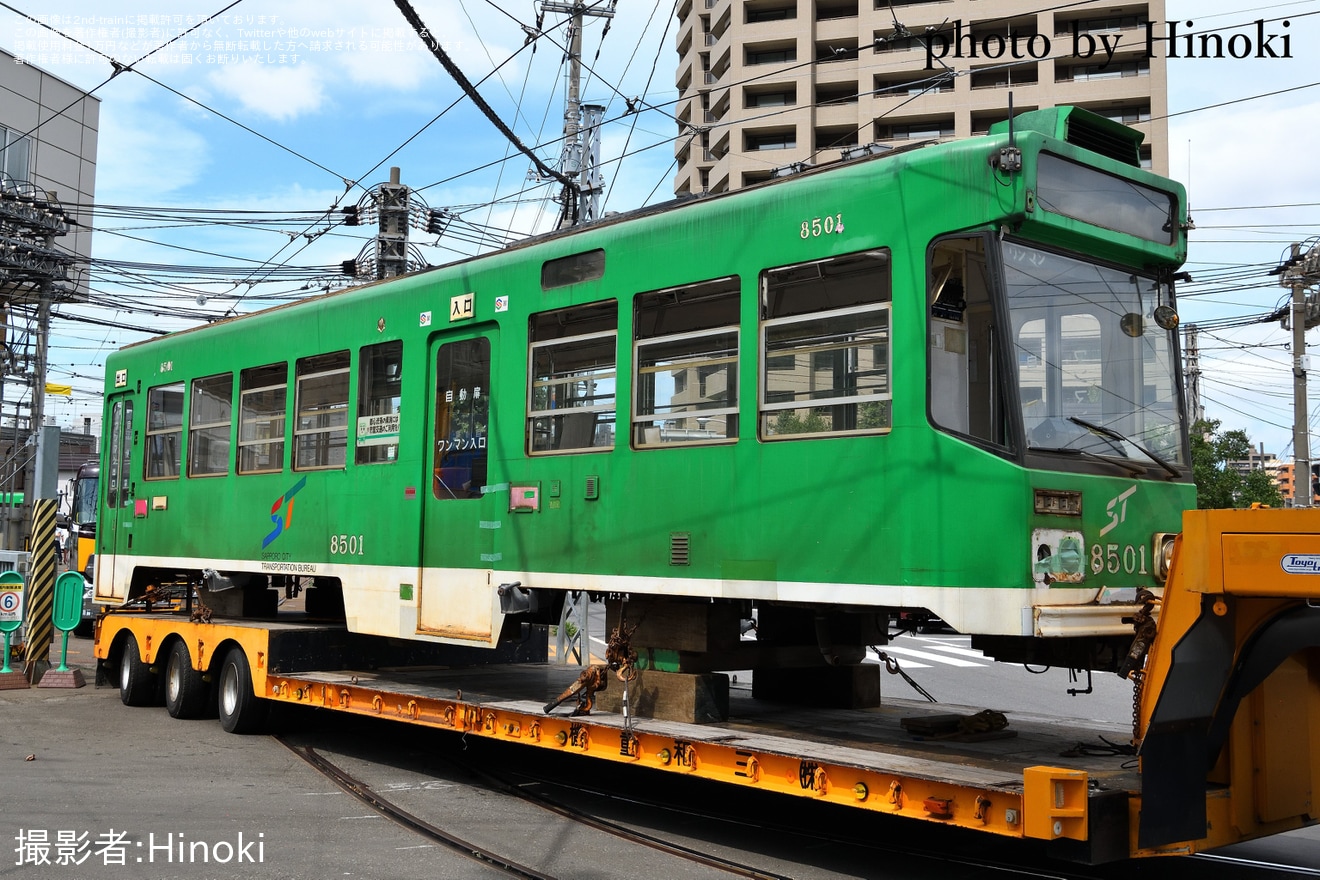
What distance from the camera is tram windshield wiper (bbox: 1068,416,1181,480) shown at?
6.76 m

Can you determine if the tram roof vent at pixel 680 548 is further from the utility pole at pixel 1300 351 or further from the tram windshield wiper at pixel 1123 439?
the utility pole at pixel 1300 351

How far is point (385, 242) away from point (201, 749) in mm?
14424

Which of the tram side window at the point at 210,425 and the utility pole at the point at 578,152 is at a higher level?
the utility pole at the point at 578,152

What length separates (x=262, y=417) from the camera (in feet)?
39.7

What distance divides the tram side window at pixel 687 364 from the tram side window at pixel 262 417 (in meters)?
4.95

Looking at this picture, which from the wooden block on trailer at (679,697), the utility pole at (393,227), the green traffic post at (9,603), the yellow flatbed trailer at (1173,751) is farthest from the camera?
the utility pole at (393,227)

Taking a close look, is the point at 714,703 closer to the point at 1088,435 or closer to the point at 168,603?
the point at 1088,435

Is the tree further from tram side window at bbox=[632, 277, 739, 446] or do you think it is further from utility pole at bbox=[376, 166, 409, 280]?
tram side window at bbox=[632, 277, 739, 446]

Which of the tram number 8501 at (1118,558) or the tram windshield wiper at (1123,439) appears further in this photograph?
the tram windshield wiper at (1123,439)

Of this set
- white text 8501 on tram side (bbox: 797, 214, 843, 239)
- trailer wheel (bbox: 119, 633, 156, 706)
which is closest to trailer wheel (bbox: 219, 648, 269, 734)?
trailer wheel (bbox: 119, 633, 156, 706)

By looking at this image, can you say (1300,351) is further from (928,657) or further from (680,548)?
(680,548)

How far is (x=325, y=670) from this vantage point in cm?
1131

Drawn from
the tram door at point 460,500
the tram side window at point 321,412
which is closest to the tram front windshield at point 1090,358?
the tram door at point 460,500

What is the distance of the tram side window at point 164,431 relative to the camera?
13.4 meters
